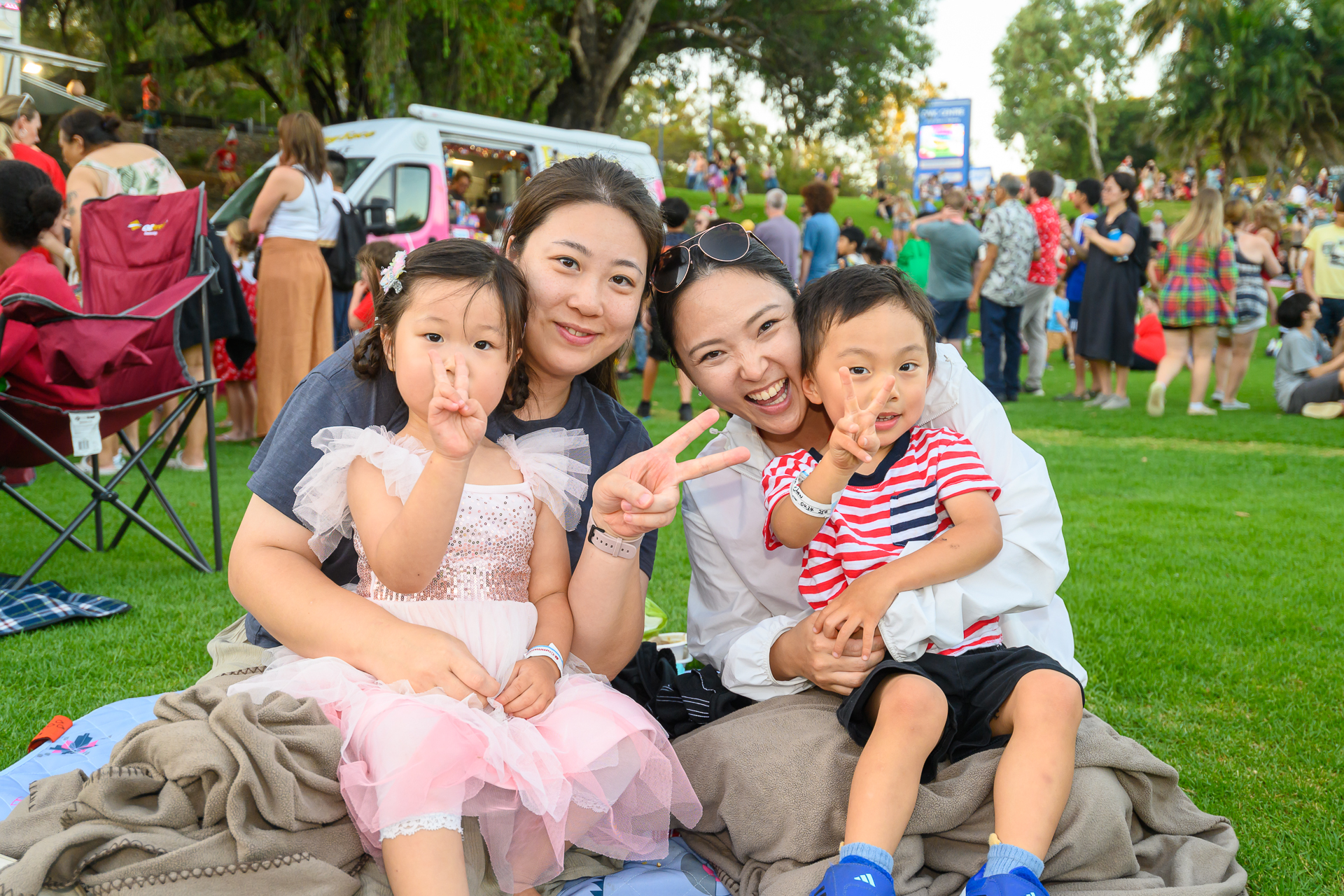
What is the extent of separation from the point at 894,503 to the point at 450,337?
99 cm

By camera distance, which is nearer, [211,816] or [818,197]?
[211,816]

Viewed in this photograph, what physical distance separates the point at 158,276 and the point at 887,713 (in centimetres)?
370

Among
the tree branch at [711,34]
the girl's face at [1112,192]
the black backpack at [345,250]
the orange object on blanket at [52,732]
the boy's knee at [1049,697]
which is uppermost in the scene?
the tree branch at [711,34]

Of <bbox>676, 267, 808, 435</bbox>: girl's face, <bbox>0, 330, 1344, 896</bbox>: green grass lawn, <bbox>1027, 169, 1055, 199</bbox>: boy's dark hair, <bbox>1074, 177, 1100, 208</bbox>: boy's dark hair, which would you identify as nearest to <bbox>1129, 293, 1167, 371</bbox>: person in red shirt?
<bbox>1074, 177, 1100, 208</bbox>: boy's dark hair

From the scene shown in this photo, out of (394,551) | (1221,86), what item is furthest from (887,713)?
(1221,86)

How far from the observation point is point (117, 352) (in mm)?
3572

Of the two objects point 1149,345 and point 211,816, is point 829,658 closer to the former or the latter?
point 211,816

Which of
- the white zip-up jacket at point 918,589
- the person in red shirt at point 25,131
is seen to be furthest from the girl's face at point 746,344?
the person in red shirt at point 25,131

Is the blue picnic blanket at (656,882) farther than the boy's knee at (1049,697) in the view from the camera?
Yes

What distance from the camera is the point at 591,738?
5.77ft

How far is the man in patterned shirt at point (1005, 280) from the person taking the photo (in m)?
9.58

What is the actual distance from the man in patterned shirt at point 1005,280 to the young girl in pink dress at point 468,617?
8239mm

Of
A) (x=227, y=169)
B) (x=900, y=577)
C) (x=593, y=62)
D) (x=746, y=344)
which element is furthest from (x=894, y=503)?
(x=227, y=169)

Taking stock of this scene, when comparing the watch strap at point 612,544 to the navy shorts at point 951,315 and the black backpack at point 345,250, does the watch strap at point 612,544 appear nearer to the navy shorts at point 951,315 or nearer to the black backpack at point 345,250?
the black backpack at point 345,250
